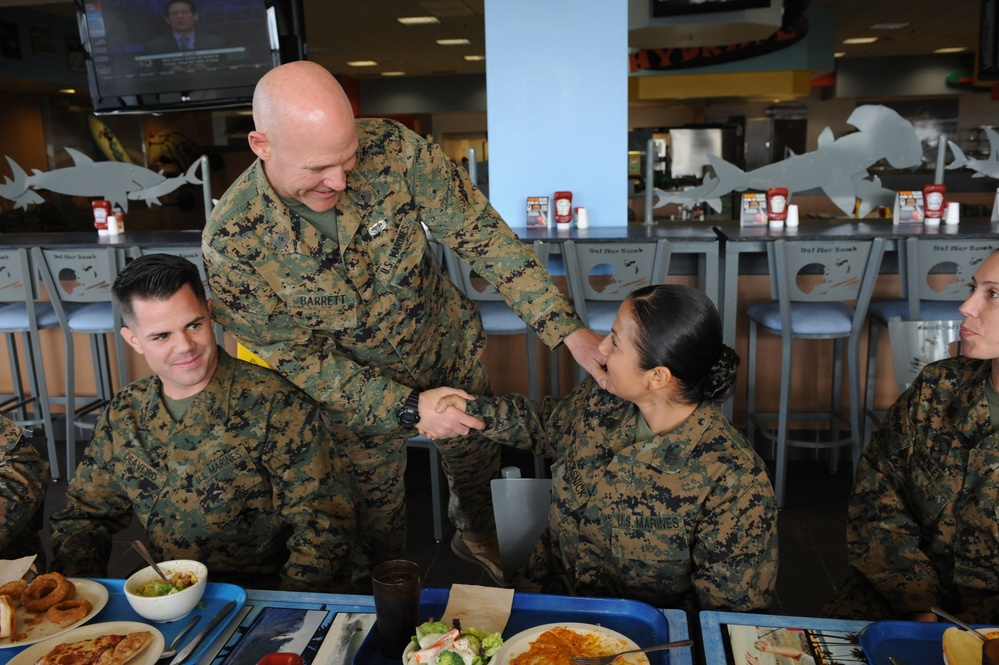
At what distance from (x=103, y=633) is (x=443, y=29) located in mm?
9195

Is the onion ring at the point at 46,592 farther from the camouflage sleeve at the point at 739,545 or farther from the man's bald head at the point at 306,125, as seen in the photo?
the camouflage sleeve at the point at 739,545

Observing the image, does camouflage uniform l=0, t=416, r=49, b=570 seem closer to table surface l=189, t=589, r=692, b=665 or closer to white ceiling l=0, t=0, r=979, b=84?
table surface l=189, t=589, r=692, b=665

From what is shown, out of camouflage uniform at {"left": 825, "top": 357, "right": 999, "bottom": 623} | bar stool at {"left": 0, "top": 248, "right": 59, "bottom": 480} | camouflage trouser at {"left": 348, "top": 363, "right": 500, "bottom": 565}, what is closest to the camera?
camouflage uniform at {"left": 825, "top": 357, "right": 999, "bottom": 623}

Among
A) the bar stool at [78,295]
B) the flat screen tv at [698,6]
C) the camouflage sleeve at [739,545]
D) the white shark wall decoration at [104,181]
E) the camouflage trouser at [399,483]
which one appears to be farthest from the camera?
the flat screen tv at [698,6]

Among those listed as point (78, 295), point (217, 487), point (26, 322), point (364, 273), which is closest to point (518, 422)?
point (364, 273)

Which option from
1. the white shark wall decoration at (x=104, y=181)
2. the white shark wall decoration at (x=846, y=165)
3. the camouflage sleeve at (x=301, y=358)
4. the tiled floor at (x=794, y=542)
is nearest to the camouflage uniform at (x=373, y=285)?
the camouflage sleeve at (x=301, y=358)

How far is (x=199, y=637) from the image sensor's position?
1181 millimetres

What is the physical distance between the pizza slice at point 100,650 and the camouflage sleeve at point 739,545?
933 millimetres

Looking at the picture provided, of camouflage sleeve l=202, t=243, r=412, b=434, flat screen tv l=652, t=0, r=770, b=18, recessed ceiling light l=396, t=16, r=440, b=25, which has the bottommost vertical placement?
camouflage sleeve l=202, t=243, r=412, b=434

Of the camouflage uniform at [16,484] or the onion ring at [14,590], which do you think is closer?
the onion ring at [14,590]

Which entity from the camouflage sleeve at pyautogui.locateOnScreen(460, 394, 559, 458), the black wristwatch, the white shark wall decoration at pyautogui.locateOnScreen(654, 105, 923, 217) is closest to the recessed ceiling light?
the white shark wall decoration at pyautogui.locateOnScreen(654, 105, 923, 217)

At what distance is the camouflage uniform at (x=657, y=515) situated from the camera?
1.42 m

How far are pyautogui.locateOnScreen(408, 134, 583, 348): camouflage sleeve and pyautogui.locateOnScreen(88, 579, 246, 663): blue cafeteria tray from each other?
1009 millimetres

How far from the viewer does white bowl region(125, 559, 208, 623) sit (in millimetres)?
1210
